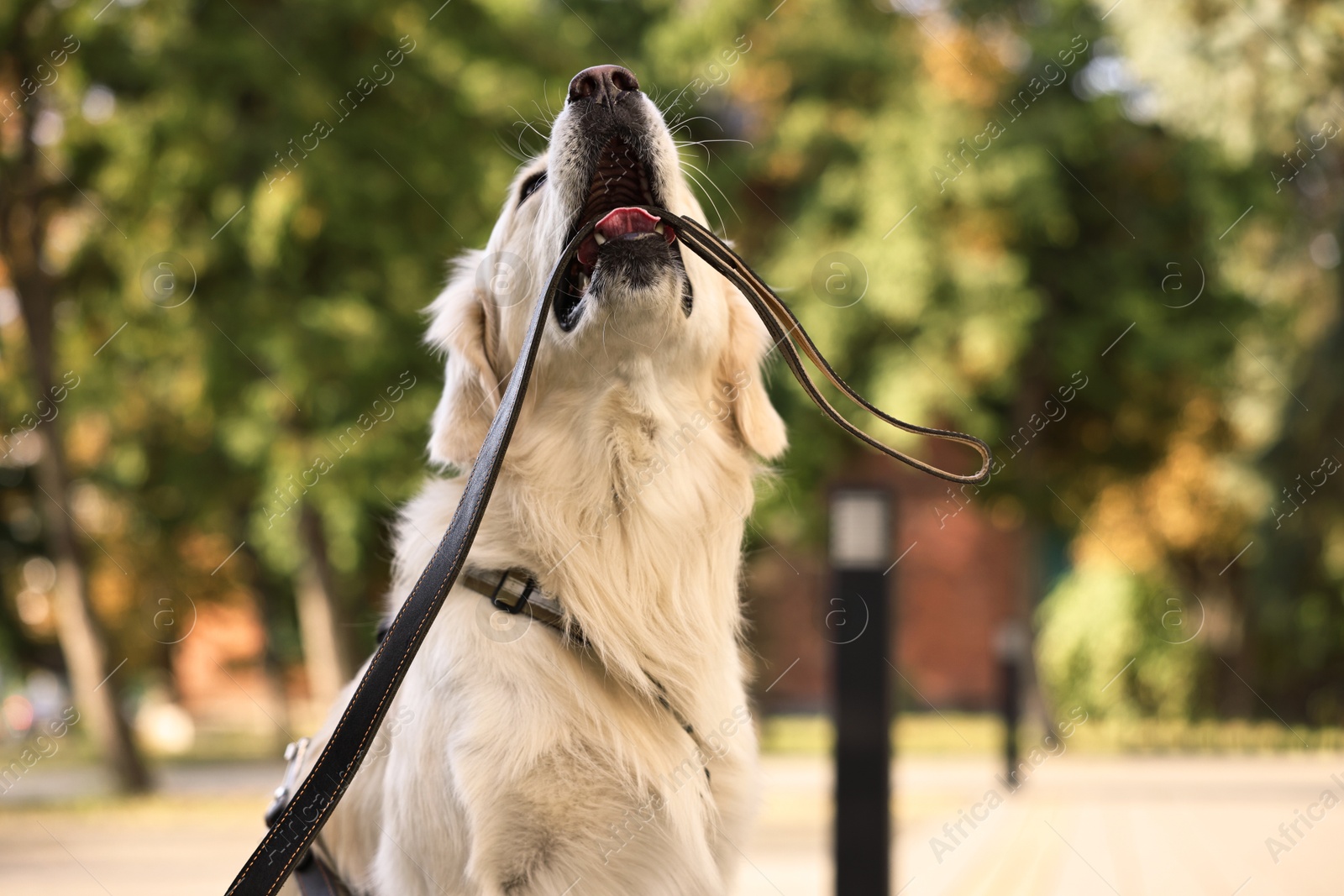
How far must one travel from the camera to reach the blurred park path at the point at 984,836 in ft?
22.2

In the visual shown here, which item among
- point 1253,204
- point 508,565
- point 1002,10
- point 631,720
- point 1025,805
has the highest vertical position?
point 1002,10

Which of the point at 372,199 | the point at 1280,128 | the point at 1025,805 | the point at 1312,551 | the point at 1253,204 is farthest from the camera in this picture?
the point at 1253,204

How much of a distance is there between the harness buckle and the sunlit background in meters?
1.12

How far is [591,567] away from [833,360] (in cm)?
1653

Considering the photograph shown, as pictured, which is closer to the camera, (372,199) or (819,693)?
(372,199)

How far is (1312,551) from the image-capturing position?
14.7 m

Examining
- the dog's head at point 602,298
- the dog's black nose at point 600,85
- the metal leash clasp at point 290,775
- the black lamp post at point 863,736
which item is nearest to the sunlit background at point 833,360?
the black lamp post at point 863,736

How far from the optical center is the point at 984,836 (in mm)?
8180

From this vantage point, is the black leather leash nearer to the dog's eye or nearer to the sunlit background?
the dog's eye

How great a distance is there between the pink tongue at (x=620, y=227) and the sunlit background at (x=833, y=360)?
1031 millimetres

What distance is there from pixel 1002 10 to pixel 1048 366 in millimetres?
6011

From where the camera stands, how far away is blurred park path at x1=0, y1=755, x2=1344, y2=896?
677 cm

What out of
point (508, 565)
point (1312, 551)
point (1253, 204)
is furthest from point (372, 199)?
point (1253, 204)

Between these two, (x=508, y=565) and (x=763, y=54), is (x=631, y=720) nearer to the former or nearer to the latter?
(x=508, y=565)
